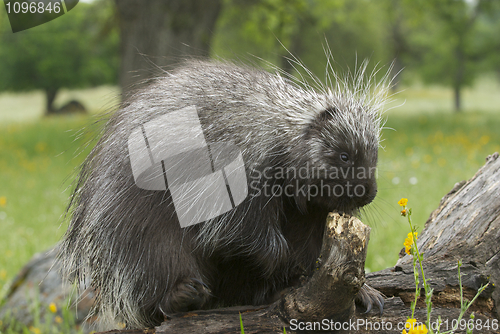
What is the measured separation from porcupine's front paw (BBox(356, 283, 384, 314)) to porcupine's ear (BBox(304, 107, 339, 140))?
756mm

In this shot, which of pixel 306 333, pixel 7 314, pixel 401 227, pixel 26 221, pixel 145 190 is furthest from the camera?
pixel 26 221

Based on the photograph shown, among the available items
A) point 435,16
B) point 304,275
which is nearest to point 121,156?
point 304,275

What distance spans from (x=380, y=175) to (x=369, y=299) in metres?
1.92

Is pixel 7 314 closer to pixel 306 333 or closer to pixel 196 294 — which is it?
pixel 196 294

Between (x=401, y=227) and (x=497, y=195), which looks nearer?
(x=497, y=195)

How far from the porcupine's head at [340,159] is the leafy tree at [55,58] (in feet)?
74.4

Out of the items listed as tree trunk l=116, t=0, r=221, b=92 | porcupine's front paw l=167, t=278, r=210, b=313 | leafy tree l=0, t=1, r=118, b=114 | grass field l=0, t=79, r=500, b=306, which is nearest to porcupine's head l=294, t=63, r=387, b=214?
grass field l=0, t=79, r=500, b=306

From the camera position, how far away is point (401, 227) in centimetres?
475

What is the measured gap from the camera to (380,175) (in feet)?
12.3

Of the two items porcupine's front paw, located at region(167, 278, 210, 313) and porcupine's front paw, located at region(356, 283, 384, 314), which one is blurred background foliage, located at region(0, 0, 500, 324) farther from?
porcupine's front paw, located at region(167, 278, 210, 313)

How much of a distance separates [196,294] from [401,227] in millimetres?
3426

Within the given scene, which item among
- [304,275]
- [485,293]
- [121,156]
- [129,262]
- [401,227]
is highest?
[121,156]

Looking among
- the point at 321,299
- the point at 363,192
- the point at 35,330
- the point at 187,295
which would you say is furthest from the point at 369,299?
the point at 35,330

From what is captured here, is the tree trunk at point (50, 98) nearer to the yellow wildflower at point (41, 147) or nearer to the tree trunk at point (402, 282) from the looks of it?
the yellow wildflower at point (41, 147)
